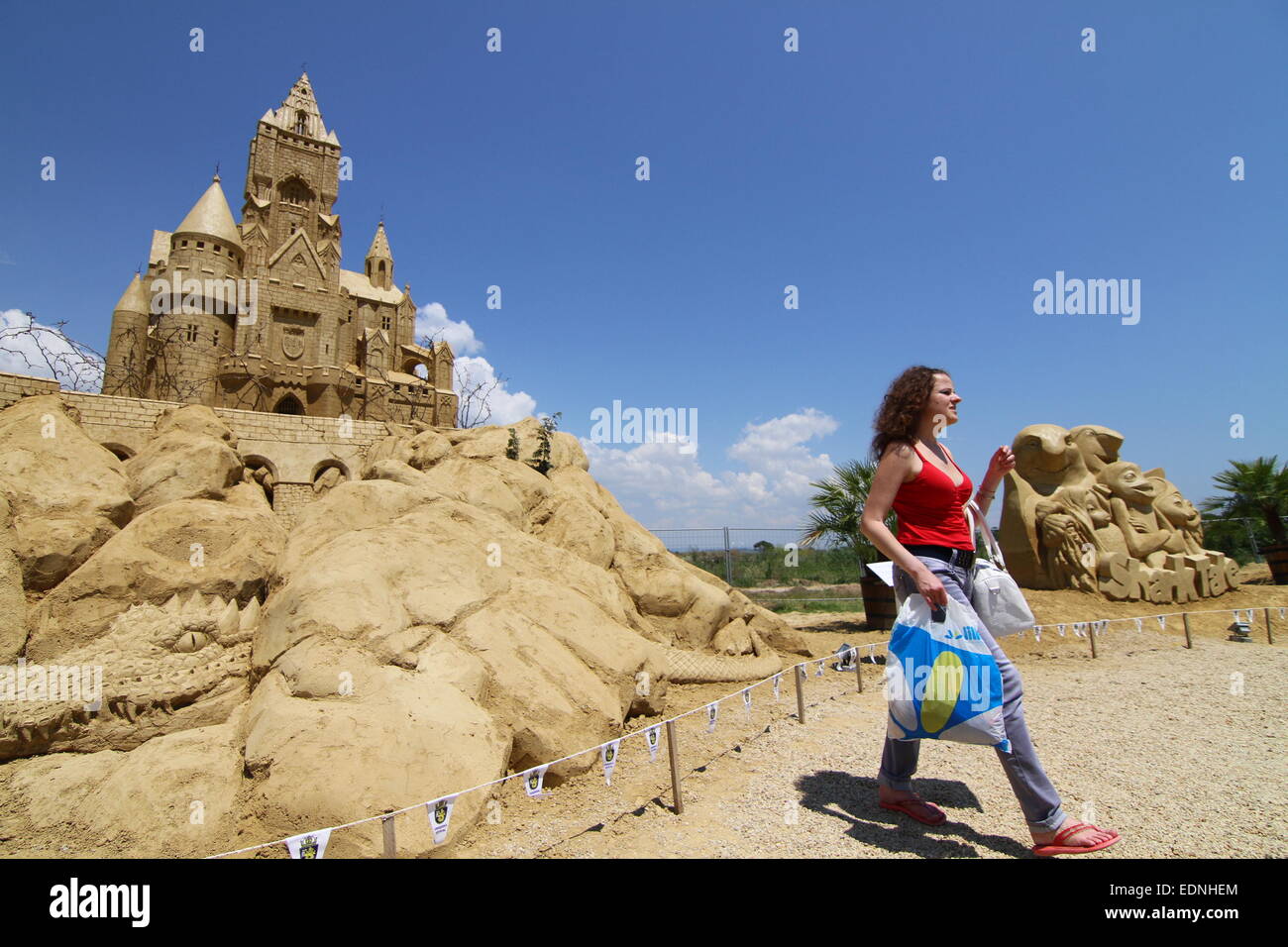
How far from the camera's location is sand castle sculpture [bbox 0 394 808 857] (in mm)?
4242

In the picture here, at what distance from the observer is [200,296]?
2453cm

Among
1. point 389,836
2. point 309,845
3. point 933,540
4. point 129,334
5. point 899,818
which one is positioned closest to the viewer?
point 389,836

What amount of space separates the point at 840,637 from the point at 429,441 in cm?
875

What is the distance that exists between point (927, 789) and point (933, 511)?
2093mm

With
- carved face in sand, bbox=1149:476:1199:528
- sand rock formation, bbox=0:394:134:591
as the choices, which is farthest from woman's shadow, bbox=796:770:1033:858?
carved face in sand, bbox=1149:476:1199:528

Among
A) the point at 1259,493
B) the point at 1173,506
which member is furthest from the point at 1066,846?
the point at 1259,493

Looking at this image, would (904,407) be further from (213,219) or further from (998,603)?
(213,219)

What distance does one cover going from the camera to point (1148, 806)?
379 centimetres

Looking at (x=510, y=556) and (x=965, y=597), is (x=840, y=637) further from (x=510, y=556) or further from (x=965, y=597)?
(x=965, y=597)

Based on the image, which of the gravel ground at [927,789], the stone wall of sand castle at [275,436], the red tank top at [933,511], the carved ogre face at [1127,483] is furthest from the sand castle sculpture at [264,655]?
the carved ogre face at [1127,483]

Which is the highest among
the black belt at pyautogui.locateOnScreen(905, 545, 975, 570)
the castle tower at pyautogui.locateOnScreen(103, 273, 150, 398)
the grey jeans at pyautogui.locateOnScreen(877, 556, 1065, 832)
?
the castle tower at pyautogui.locateOnScreen(103, 273, 150, 398)

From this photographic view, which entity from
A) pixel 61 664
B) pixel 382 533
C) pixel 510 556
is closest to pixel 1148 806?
pixel 510 556

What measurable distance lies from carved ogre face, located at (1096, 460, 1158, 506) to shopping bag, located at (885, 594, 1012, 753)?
44.4 ft

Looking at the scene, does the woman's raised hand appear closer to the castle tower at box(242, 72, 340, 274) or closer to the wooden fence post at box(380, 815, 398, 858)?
the wooden fence post at box(380, 815, 398, 858)
